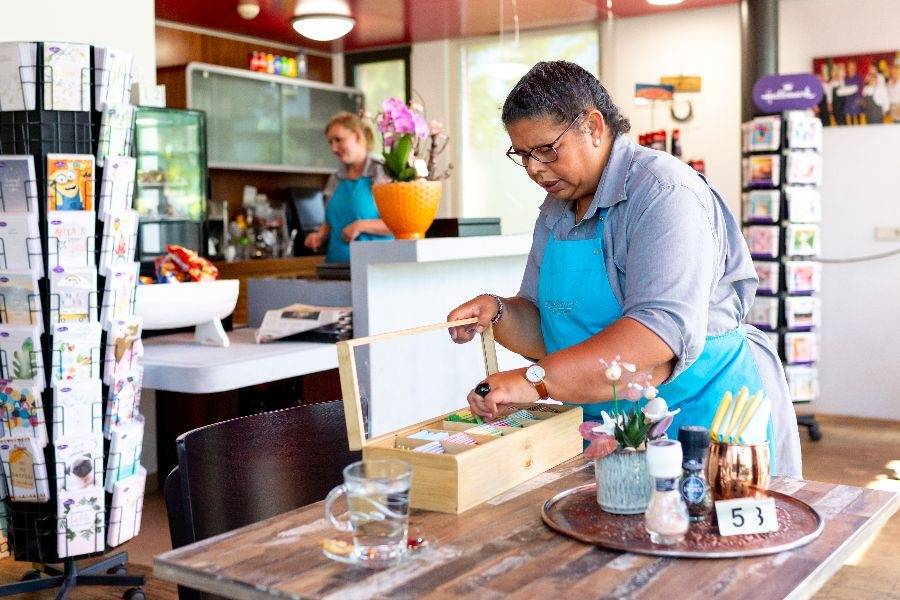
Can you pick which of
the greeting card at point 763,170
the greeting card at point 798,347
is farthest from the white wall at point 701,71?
the greeting card at point 798,347

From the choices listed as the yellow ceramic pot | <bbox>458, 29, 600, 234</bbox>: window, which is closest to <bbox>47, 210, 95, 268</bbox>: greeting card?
the yellow ceramic pot

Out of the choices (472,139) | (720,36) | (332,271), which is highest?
(720,36)

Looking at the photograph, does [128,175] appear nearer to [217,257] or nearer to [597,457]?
[597,457]

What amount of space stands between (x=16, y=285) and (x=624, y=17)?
5440 mm

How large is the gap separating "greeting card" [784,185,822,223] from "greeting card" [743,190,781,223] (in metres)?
0.06

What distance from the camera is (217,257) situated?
7281 millimetres

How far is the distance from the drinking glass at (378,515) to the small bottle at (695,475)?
0.40m

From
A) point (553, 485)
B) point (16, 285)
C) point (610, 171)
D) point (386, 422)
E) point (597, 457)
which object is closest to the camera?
point (597, 457)

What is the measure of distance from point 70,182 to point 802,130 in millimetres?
4309

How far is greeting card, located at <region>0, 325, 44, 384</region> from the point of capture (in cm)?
294

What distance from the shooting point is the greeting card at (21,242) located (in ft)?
9.53

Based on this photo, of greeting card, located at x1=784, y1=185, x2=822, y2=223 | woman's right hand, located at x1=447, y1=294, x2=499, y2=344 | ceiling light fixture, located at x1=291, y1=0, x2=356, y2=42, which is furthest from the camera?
ceiling light fixture, located at x1=291, y1=0, x2=356, y2=42

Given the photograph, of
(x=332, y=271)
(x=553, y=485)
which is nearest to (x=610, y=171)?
(x=553, y=485)

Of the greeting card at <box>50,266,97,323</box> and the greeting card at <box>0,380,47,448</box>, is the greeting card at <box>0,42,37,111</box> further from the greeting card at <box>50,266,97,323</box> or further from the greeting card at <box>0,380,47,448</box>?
the greeting card at <box>0,380,47,448</box>
